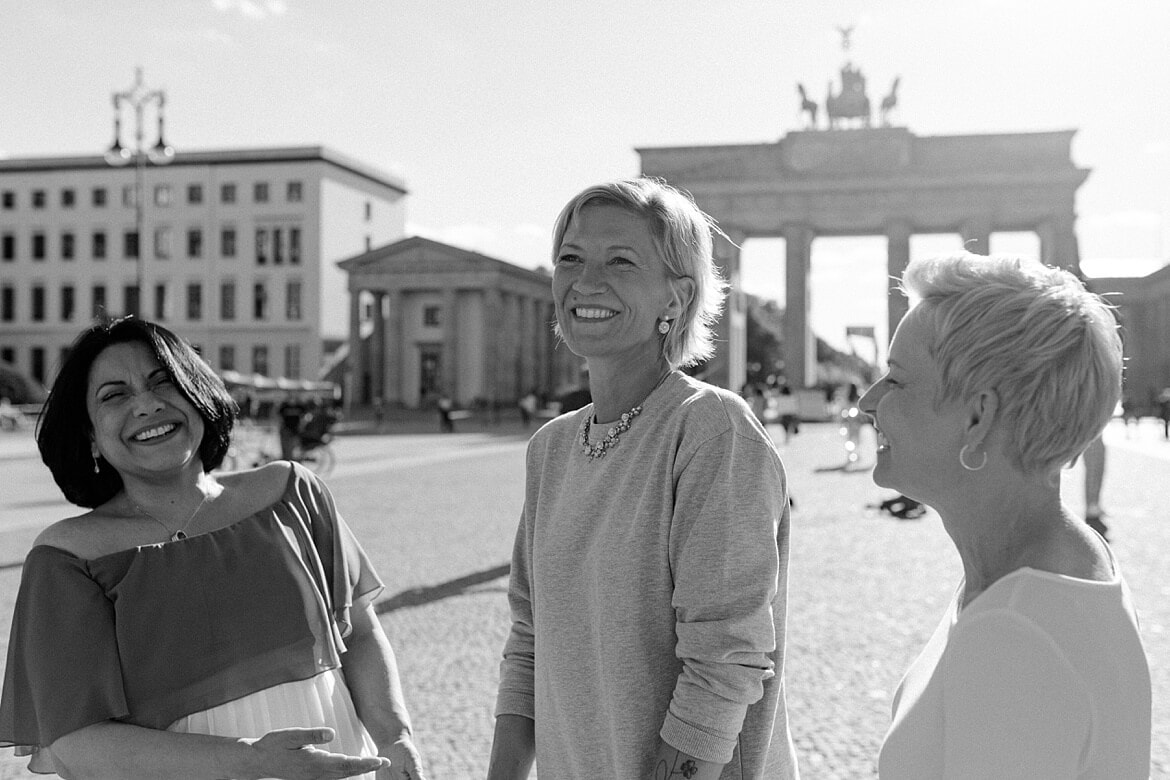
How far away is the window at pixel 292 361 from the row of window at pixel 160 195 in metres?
9.34

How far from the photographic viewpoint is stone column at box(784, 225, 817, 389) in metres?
55.4

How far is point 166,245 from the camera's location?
77.4 metres

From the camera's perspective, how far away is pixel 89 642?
7.31 feet

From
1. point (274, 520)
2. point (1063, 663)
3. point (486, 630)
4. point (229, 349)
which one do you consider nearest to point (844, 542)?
point (486, 630)

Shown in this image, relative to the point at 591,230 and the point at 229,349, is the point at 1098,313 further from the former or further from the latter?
the point at 229,349

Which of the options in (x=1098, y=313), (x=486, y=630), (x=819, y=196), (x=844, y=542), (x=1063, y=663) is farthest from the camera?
(x=819, y=196)

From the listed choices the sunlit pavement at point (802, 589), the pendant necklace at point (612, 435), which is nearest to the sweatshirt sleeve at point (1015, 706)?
the sunlit pavement at point (802, 589)

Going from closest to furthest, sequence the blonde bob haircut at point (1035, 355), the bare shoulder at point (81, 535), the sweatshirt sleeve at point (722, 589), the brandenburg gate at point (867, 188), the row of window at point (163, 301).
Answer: the blonde bob haircut at point (1035, 355) < the sweatshirt sleeve at point (722, 589) < the bare shoulder at point (81, 535) < the brandenburg gate at point (867, 188) < the row of window at point (163, 301)

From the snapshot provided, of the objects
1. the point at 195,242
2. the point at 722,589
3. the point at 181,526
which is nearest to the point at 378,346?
the point at 195,242

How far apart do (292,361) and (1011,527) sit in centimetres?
7594

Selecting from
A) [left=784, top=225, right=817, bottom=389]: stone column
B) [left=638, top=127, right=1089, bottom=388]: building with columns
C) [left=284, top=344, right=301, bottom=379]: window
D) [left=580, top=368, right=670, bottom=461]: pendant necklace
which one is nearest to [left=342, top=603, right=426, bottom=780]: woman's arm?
[left=580, top=368, right=670, bottom=461]: pendant necklace

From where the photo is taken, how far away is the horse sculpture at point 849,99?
59.0 meters

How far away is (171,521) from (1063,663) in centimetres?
187

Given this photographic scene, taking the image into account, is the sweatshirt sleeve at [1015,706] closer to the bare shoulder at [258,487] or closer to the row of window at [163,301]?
the bare shoulder at [258,487]
